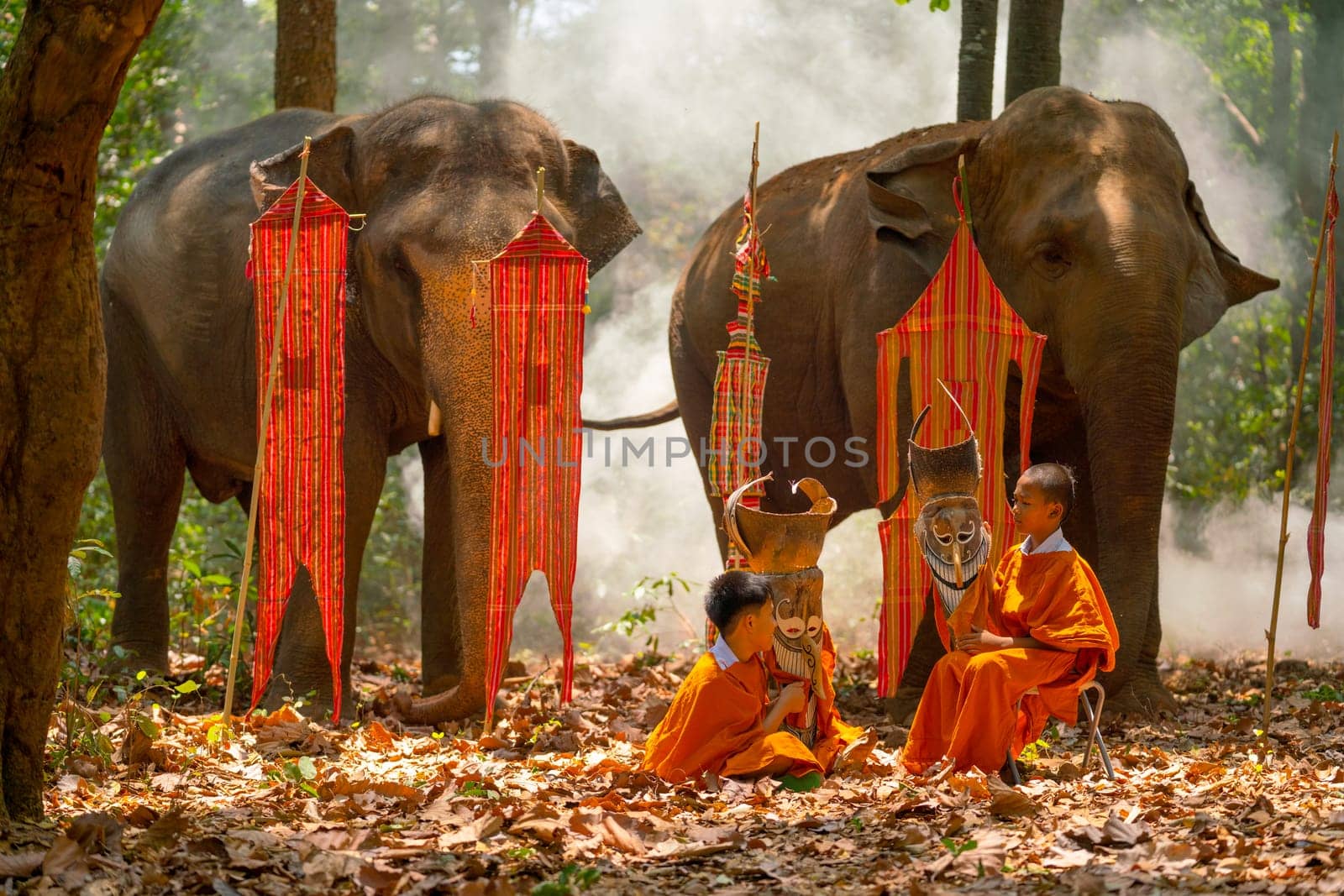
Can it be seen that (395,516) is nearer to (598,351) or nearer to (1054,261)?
(598,351)

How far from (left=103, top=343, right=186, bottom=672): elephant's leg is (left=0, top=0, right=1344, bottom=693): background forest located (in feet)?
1.24

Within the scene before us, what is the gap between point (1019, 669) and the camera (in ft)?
19.9

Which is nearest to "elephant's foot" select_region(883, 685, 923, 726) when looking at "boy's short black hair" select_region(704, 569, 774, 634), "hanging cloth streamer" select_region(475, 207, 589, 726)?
"hanging cloth streamer" select_region(475, 207, 589, 726)

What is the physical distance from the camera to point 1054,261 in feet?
26.0

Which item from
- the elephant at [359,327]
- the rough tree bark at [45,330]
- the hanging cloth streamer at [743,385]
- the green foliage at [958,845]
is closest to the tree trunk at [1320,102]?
the hanging cloth streamer at [743,385]

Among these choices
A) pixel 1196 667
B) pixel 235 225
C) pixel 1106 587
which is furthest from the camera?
pixel 1196 667

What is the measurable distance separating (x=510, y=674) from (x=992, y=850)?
5.28 meters

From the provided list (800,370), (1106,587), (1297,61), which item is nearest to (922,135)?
(800,370)

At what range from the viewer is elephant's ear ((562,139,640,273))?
8570mm

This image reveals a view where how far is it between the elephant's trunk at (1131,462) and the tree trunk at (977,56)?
341 centimetres

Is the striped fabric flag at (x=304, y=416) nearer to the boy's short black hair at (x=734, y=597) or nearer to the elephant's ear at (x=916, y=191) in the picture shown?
the boy's short black hair at (x=734, y=597)

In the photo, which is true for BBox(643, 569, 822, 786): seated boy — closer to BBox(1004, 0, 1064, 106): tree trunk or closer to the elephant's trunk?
the elephant's trunk

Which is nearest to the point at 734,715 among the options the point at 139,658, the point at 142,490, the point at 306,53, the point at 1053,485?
the point at 1053,485

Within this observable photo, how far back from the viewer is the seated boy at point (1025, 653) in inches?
238
